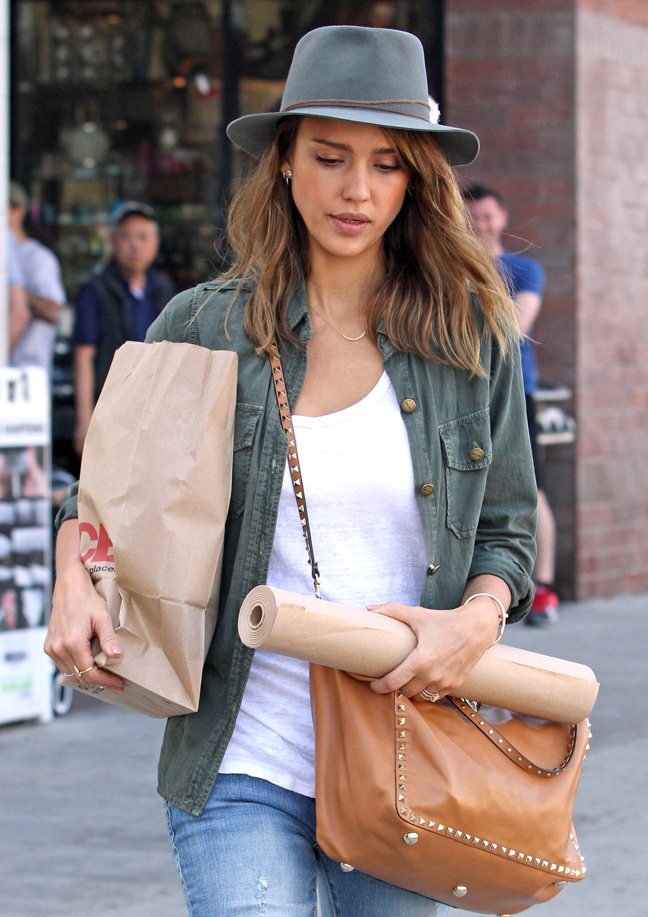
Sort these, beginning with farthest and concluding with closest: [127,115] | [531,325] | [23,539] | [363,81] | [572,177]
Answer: [127,115]
[572,177]
[531,325]
[23,539]
[363,81]

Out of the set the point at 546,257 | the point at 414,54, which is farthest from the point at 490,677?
the point at 546,257

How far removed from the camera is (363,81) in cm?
245

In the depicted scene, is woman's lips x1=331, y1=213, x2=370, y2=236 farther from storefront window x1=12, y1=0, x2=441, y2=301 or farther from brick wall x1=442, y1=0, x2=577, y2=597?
storefront window x1=12, y1=0, x2=441, y2=301

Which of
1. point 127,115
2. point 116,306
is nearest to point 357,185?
point 116,306

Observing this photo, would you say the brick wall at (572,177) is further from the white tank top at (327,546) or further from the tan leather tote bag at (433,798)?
the tan leather tote bag at (433,798)

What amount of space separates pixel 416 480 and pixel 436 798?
0.54 m

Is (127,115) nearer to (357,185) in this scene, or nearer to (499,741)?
(357,185)

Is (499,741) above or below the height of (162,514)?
below

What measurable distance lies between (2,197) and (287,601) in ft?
15.5

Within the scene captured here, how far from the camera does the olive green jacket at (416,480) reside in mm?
2418

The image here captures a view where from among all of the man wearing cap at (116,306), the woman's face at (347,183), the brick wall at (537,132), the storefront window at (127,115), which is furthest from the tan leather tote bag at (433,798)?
the storefront window at (127,115)

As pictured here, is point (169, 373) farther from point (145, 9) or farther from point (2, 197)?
point (145, 9)

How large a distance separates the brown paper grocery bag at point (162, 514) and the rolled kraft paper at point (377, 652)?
0.52 feet

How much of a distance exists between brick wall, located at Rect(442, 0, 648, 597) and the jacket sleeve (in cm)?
621
